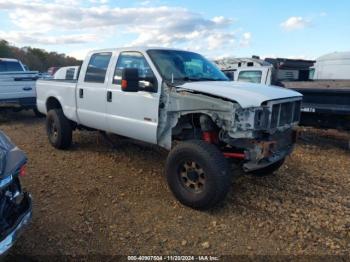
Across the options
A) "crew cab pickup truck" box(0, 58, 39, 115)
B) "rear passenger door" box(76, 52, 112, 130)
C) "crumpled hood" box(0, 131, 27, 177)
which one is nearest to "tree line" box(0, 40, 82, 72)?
"crew cab pickup truck" box(0, 58, 39, 115)

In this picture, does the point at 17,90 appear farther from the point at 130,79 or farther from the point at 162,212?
the point at 162,212

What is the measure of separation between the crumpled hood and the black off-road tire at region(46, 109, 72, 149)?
371cm

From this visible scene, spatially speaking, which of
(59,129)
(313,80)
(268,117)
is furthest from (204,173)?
(313,80)

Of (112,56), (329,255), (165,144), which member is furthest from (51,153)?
(329,255)

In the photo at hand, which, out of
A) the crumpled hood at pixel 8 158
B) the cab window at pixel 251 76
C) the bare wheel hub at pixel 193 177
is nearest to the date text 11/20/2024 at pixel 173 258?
the bare wheel hub at pixel 193 177

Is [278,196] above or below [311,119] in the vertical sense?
below

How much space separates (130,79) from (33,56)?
157 ft

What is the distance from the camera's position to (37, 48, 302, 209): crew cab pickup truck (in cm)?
423

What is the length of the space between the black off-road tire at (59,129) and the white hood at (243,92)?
3.10m

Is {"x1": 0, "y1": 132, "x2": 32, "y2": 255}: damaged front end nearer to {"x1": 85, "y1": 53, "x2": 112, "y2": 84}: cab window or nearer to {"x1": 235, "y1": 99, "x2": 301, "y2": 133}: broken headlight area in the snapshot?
{"x1": 235, "y1": 99, "x2": 301, "y2": 133}: broken headlight area

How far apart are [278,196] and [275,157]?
2.01 feet

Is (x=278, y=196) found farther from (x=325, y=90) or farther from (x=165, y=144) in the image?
(x=325, y=90)

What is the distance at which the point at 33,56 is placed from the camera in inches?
1896

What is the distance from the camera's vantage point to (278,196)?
16.3 feet
